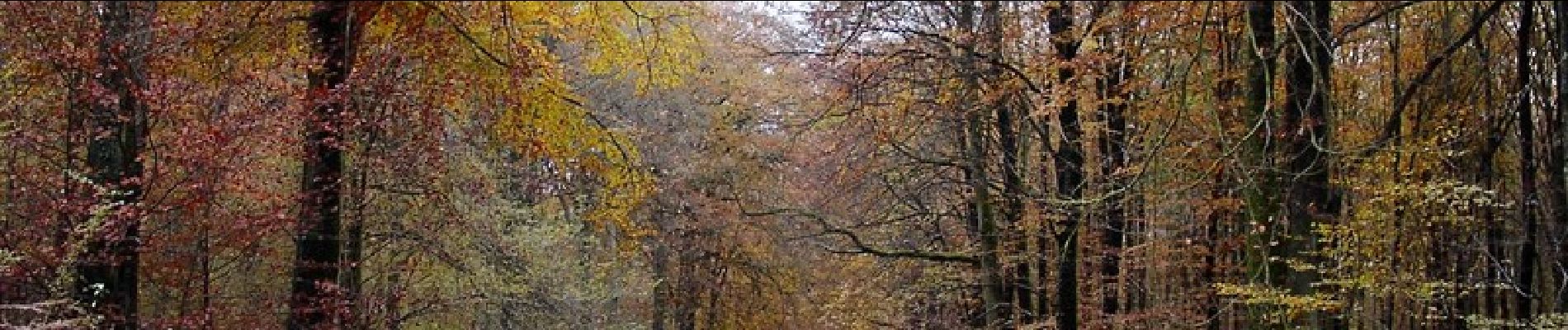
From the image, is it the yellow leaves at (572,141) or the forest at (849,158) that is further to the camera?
the yellow leaves at (572,141)

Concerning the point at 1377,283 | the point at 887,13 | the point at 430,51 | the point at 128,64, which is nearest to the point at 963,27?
the point at 887,13

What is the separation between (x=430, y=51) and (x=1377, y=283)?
716cm

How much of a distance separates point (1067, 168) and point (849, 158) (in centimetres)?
227

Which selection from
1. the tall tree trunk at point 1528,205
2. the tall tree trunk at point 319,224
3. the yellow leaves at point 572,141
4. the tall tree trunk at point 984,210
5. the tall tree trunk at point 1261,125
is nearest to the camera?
the tall tree trunk at point 1261,125

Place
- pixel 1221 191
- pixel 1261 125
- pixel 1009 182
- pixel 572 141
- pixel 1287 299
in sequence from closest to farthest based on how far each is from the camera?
pixel 1261 125 → pixel 1287 299 → pixel 572 141 → pixel 1221 191 → pixel 1009 182

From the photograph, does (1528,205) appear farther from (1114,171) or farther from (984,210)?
(984,210)

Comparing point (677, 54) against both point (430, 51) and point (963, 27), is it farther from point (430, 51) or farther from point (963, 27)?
point (963, 27)

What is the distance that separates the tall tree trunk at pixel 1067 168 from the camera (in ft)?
38.0

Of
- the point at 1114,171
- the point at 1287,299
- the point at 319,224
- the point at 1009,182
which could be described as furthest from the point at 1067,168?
the point at 319,224

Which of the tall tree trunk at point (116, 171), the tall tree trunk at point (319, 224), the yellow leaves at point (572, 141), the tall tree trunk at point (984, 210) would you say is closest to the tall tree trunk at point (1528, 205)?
the tall tree trunk at point (984, 210)

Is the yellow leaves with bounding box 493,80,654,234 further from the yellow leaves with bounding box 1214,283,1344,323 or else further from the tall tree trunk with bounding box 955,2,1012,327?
the yellow leaves with bounding box 1214,283,1344,323

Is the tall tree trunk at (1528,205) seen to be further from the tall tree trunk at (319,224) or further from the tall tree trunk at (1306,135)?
the tall tree trunk at (319,224)

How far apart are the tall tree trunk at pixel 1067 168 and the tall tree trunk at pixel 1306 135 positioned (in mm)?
2606

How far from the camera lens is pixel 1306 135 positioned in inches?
282
